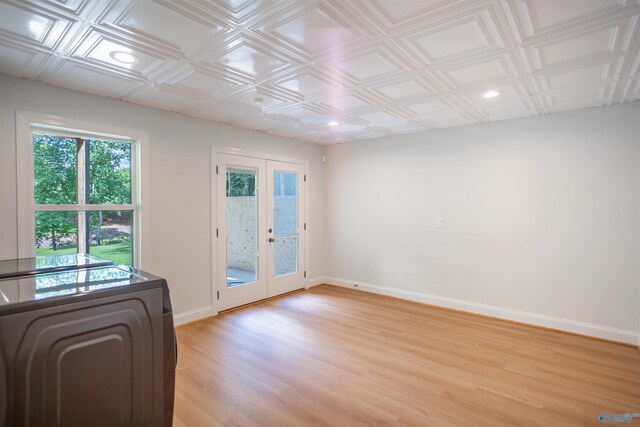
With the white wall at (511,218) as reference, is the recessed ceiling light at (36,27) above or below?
above

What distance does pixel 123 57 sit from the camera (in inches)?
91.0

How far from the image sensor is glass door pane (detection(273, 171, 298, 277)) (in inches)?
196

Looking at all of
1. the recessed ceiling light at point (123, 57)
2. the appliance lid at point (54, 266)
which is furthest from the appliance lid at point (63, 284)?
the recessed ceiling light at point (123, 57)

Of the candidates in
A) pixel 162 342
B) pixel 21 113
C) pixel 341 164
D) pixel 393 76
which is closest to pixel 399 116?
pixel 393 76

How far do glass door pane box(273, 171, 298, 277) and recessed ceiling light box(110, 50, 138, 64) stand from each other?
8.75ft

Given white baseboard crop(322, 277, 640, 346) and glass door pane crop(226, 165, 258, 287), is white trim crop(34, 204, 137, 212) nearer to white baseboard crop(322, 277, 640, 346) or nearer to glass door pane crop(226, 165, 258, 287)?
glass door pane crop(226, 165, 258, 287)

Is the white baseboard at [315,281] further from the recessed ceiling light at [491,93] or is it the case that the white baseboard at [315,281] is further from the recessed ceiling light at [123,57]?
the recessed ceiling light at [123,57]

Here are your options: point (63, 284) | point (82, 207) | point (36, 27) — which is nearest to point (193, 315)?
point (82, 207)

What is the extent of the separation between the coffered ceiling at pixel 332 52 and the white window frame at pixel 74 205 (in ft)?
1.14

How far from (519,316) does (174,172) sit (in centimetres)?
444

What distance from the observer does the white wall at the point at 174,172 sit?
2.91 m

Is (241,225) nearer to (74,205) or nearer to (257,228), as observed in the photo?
(257,228)

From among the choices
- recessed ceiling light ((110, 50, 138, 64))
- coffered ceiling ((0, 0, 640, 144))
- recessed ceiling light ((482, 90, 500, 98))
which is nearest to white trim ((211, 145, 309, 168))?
coffered ceiling ((0, 0, 640, 144))

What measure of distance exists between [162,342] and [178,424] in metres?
1.00
